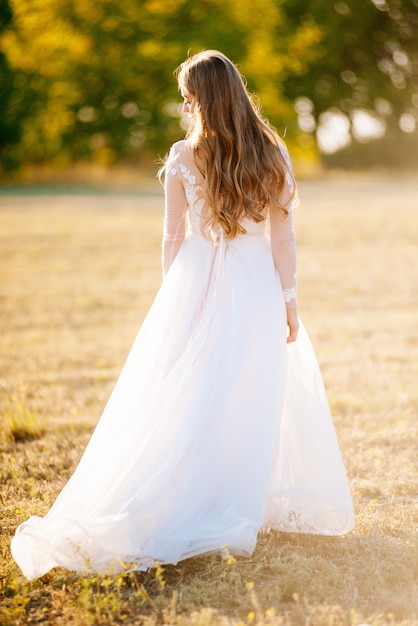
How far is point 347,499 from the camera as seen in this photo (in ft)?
11.8

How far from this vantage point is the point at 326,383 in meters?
6.59

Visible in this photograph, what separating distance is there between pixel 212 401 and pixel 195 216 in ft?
2.84

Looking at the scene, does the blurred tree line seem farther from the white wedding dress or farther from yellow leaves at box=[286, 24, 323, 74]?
the white wedding dress

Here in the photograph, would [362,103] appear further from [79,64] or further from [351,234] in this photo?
[351,234]

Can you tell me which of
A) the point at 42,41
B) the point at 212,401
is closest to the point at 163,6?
the point at 42,41

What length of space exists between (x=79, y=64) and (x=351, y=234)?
64.9ft

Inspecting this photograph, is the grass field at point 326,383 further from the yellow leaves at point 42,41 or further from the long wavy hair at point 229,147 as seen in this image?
the yellow leaves at point 42,41

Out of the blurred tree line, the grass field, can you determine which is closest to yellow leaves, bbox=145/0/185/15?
the blurred tree line

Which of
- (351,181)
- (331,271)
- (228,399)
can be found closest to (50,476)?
(228,399)

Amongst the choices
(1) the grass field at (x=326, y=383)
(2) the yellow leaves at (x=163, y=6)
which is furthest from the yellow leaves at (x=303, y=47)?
(1) the grass field at (x=326, y=383)

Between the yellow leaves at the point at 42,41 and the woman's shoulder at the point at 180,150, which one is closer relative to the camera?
the woman's shoulder at the point at 180,150

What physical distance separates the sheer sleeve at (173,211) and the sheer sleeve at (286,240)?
0.43m

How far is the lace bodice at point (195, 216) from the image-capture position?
344 cm

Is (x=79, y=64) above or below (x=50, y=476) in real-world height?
above
